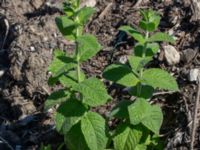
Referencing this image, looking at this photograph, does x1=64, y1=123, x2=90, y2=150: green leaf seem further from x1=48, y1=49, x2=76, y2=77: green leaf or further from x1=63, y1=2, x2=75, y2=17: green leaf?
x1=63, y1=2, x2=75, y2=17: green leaf

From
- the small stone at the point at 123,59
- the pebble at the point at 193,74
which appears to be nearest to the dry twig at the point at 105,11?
the small stone at the point at 123,59

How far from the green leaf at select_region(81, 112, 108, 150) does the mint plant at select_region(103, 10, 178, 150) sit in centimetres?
8

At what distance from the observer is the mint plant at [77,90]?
3.24 metres

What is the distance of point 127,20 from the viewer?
4.19 meters

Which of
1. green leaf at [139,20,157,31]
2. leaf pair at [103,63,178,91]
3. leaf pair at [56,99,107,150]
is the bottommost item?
leaf pair at [56,99,107,150]

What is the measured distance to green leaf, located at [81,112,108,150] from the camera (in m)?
3.33

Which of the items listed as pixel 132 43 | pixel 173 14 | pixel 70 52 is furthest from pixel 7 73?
pixel 173 14

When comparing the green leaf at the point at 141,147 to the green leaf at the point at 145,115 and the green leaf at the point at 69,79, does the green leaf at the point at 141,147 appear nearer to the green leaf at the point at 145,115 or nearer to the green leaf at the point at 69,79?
the green leaf at the point at 145,115

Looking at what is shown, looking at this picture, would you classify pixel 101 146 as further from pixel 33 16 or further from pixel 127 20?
pixel 33 16

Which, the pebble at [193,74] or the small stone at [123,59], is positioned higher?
the small stone at [123,59]

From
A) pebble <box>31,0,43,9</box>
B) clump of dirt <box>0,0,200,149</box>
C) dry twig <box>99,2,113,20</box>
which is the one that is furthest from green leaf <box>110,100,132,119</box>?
pebble <box>31,0,43,9</box>

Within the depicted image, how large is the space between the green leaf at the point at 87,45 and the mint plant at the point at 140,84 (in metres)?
0.14

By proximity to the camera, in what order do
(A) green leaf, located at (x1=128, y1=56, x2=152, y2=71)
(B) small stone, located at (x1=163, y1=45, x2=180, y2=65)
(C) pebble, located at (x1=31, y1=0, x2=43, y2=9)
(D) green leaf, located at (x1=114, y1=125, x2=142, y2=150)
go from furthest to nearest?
(C) pebble, located at (x1=31, y1=0, x2=43, y2=9) → (B) small stone, located at (x1=163, y1=45, x2=180, y2=65) → (D) green leaf, located at (x1=114, y1=125, x2=142, y2=150) → (A) green leaf, located at (x1=128, y1=56, x2=152, y2=71)

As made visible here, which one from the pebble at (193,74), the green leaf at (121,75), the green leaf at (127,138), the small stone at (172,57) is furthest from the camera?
the small stone at (172,57)
